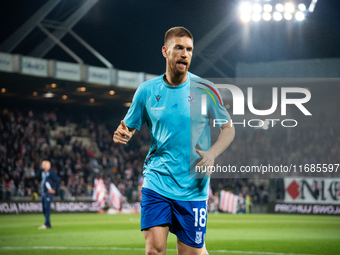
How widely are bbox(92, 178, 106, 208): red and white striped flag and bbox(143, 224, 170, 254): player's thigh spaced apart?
68.8 ft

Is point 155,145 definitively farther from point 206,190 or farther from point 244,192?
point 244,192

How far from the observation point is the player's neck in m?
4.71

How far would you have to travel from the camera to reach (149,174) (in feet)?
15.3

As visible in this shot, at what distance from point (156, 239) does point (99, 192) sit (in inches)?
841

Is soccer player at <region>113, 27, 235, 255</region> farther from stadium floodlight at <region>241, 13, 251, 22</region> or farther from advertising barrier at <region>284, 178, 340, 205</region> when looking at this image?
stadium floodlight at <region>241, 13, 251, 22</region>

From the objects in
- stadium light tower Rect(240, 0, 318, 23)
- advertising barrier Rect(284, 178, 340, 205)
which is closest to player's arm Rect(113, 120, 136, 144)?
advertising barrier Rect(284, 178, 340, 205)

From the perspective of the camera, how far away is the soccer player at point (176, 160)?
4.52m

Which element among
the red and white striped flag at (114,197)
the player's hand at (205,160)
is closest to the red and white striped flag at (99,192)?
the red and white striped flag at (114,197)

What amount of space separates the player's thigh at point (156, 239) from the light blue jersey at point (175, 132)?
12.5 inches

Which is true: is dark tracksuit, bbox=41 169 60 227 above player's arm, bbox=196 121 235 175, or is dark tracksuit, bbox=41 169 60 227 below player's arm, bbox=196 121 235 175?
below

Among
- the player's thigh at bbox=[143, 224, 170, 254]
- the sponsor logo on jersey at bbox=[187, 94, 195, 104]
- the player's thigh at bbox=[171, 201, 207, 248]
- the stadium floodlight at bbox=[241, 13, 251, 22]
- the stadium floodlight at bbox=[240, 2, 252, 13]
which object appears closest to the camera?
the player's thigh at bbox=[143, 224, 170, 254]

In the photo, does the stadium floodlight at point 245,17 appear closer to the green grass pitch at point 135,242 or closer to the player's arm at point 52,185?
the green grass pitch at point 135,242

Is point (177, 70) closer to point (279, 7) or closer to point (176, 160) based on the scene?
point (176, 160)

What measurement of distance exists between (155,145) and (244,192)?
25681 millimetres
